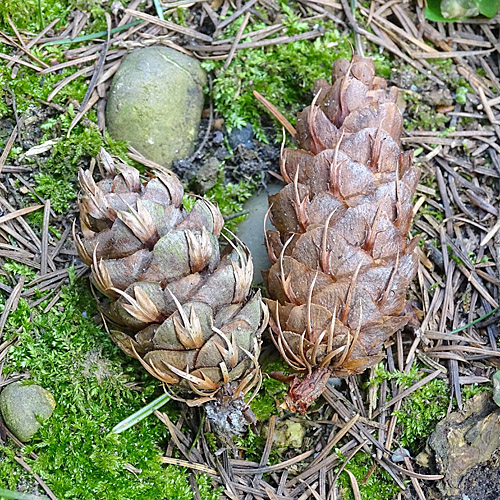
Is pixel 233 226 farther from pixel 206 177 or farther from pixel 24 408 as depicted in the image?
pixel 24 408

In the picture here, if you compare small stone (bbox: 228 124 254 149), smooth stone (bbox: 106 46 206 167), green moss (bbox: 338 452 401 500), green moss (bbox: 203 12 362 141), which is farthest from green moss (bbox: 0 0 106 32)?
green moss (bbox: 338 452 401 500)

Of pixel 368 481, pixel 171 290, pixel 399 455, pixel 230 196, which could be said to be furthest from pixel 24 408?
pixel 399 455

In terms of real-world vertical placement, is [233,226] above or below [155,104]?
below

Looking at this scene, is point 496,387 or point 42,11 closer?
point 496,387

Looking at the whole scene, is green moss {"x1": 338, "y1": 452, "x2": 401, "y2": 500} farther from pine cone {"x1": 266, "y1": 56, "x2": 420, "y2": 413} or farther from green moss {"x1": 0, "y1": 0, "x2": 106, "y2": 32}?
green moss {"x1": 0, "y1": 0, "x2": 106, "y2": 32}

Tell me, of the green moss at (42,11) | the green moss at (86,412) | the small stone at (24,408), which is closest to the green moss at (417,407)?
the green moss at (86,412)

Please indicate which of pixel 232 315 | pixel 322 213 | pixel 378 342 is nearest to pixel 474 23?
pixel 322 213
